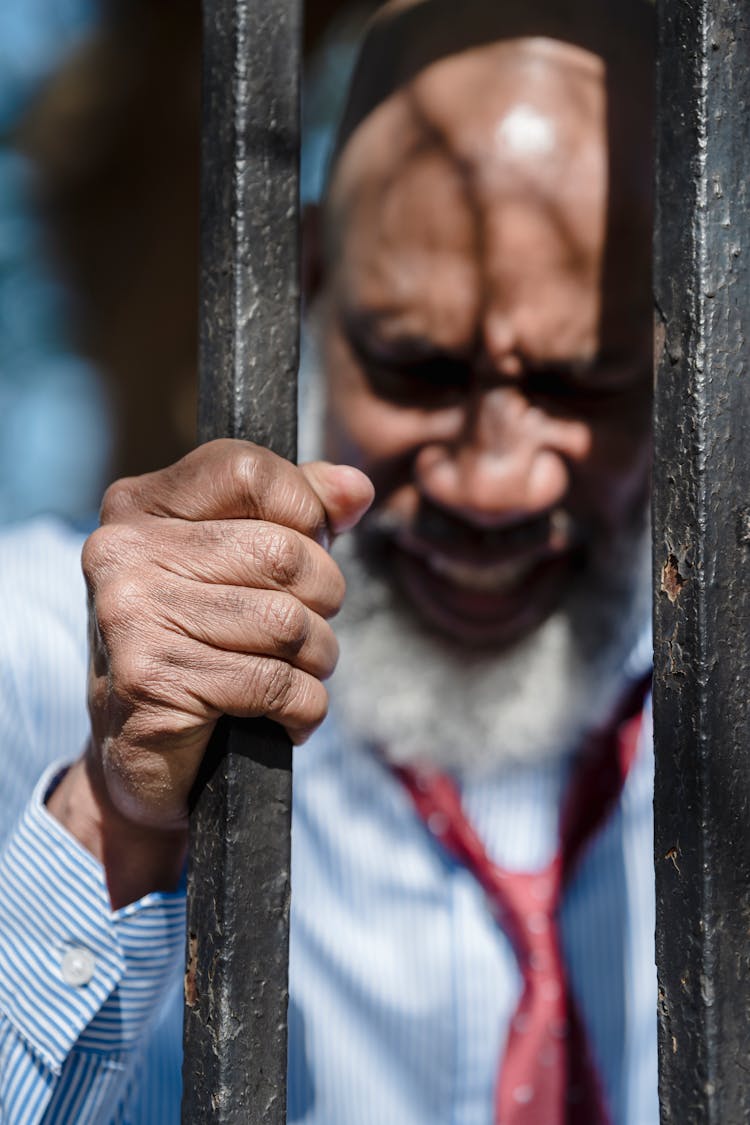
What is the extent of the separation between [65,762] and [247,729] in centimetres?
36

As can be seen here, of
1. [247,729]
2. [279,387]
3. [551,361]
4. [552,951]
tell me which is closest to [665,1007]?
[247,729]

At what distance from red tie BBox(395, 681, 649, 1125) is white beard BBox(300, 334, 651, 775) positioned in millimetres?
47

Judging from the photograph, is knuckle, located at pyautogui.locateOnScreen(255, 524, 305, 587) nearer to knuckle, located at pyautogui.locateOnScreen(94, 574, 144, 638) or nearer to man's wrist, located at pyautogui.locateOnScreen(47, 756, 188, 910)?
knuckle, located at pyautogui.locateOnScreen(94, 574, 144, 638)

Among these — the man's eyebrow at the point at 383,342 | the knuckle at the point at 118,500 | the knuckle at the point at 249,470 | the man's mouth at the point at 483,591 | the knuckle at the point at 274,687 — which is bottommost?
the man's mouth at the point at 483,591

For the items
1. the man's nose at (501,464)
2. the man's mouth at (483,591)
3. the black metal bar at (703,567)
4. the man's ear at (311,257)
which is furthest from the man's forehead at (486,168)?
the black metal bar at (703,567)

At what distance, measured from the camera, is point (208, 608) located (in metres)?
0.91

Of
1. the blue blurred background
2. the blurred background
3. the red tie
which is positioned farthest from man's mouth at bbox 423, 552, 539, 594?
the blurred background

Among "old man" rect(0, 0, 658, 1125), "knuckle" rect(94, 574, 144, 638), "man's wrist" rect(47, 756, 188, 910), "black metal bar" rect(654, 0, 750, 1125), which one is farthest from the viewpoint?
"old man" rect(0, 0, 658, 1125)

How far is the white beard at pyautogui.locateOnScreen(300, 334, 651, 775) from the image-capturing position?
172cm

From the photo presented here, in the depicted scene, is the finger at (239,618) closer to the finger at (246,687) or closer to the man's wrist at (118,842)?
the finger at (246,687)

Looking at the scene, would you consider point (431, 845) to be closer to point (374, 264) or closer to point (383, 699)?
point (383, 699)

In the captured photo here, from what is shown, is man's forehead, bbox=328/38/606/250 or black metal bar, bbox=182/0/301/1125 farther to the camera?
man's forehead, bbox=328/38/606/250

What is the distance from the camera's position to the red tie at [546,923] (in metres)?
1.46

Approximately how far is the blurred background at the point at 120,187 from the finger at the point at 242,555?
2873 millimetres
